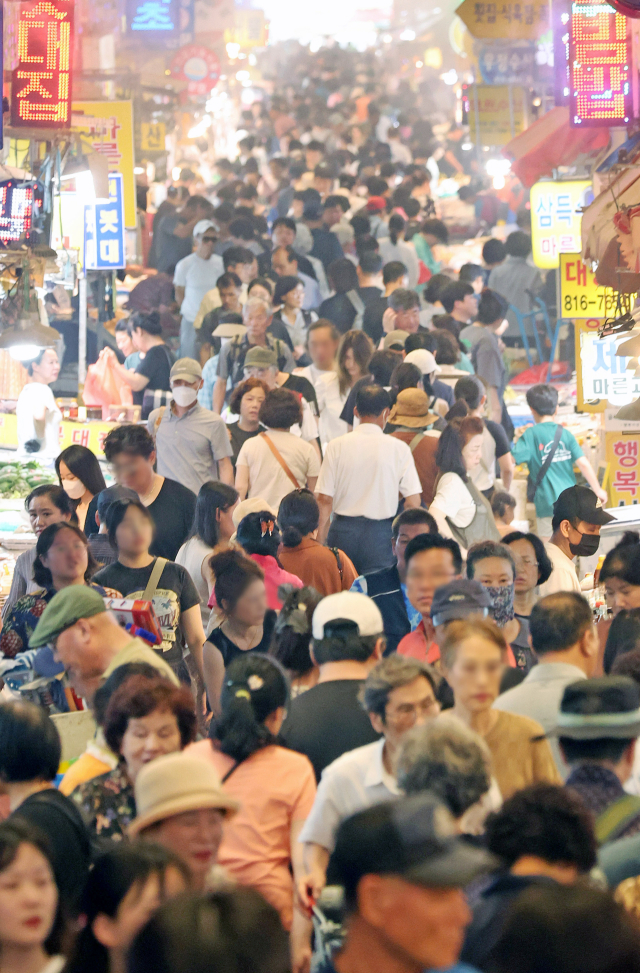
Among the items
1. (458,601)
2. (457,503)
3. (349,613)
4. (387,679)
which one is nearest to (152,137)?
(457,503)

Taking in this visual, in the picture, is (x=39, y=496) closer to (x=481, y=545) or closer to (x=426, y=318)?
(x=481, y=545)

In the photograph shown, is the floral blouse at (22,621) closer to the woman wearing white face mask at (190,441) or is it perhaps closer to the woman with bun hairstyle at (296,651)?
the woman with bun hairstyle at (296,651)

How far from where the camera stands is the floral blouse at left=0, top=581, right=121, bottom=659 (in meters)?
5.21

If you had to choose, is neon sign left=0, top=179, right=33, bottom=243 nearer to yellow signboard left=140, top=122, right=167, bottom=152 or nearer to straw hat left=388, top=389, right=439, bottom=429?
straw hat left=388, top=389, right=439, bottom=429

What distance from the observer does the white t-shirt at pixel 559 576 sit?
632cm

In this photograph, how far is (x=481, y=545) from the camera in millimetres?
5648

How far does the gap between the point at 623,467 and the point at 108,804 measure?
27.3 feet

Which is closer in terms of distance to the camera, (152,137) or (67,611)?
(67,611)

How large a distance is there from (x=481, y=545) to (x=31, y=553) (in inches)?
82.7

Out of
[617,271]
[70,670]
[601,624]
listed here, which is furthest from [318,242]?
[70,670]

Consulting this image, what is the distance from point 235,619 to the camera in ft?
17.5

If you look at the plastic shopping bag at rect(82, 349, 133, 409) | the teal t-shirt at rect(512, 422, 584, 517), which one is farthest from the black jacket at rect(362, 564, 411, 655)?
the plastic shopping bag at rect(82, 349, 133, 409)

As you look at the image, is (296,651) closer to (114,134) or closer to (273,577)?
(273,577)

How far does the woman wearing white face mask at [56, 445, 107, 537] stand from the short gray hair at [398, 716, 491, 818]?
4.08 m
